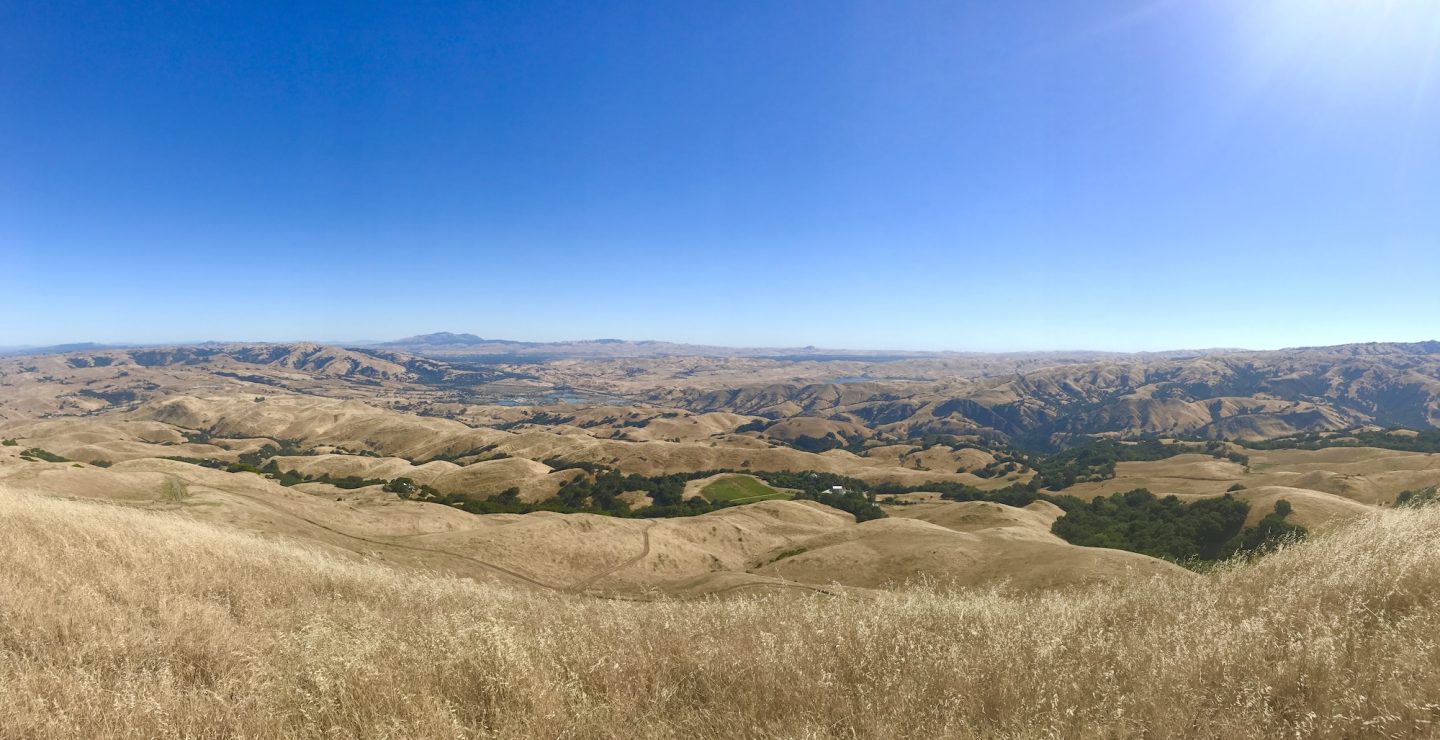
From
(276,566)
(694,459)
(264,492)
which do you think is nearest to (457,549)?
(264,492)

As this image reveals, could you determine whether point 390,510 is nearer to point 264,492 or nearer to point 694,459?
point 264,492

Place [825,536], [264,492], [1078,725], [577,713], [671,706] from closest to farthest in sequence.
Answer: [1078,725]
[577,713]
[671,706]
[264,492]
[825,536]

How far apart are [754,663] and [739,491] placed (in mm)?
126653

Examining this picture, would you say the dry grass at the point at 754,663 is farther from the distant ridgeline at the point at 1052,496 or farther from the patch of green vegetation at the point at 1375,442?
the patch of green vegetation at the point at 1375,442

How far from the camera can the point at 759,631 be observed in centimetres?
939

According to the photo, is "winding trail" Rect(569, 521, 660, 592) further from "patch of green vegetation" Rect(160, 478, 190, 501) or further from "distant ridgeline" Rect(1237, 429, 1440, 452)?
"distant ridgeline" Rect(1237, 429, 1440, 452)

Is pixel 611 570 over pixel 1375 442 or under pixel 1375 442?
over

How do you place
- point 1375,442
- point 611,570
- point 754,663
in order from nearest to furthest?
point 754,663
point 611,570
point 1375,442

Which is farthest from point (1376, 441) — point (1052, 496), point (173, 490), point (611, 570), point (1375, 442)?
point (173, 490)

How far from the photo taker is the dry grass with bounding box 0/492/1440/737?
19.0 feet

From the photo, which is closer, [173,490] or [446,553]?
[446,553]

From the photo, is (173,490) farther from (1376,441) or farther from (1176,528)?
(1376,441)

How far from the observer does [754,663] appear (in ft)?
24.8

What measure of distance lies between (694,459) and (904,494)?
58.9 metres
